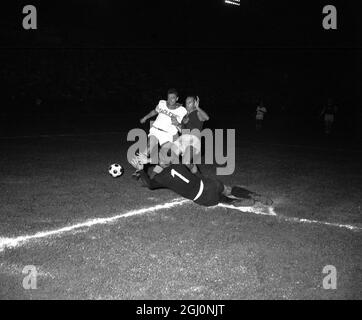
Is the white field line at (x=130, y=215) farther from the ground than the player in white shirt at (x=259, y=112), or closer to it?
closer to it

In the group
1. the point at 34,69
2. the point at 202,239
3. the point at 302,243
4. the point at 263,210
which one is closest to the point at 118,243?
the point at 202,239

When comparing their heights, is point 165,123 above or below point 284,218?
above

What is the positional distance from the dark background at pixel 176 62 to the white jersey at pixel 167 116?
11014 mm

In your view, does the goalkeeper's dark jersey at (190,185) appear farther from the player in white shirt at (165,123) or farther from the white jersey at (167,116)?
the white jersey at (167,116)

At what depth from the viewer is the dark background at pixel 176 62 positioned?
29.6 m

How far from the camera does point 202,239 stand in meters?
5.53

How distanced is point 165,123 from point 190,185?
12.9 feet

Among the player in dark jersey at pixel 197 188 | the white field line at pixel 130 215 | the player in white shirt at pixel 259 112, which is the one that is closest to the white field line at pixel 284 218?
the white field line at pixel 130 215

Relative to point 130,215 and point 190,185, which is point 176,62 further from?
point 130,215

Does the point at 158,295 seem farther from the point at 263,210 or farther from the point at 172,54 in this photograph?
the point at 172,54

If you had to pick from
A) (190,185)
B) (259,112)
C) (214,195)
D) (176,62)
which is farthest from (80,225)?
(176,62)

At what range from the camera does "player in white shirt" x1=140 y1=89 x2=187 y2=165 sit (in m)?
10.1

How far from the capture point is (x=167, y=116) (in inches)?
404
